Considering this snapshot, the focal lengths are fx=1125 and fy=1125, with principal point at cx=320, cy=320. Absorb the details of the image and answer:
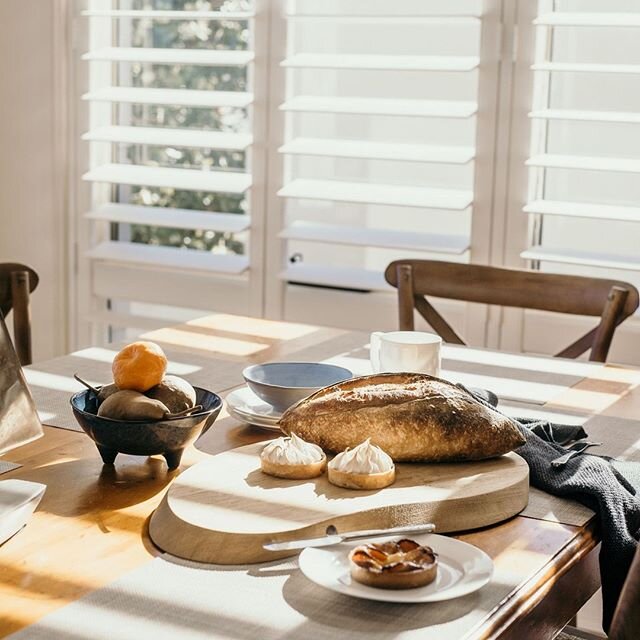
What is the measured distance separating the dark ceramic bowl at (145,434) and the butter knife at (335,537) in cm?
28

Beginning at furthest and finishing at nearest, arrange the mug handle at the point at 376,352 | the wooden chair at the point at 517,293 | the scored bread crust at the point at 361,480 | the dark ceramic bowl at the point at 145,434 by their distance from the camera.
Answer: the wooden chair at the point at 517,293 < the mug handle at the point at 376,352 < the dark ceramic bowl at the point at 145,434 < the scored bread crust at the point at 361,480

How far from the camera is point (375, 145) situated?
299 centimetres

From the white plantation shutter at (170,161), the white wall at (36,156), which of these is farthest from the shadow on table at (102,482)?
the white wall at (36,156)

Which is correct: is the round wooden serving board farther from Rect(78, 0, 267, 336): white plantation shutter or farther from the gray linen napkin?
Rect(78, 0, 267, 336): white plantation shutter

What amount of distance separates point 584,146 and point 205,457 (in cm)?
169

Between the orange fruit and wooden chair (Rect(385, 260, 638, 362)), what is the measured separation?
45.6 inches

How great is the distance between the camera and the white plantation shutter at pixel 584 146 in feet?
8.86

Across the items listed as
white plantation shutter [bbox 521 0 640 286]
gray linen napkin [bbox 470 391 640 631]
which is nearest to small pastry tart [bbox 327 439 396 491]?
gray linen napkin [bbox 470 391 640 631]

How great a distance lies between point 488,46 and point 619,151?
42 cm

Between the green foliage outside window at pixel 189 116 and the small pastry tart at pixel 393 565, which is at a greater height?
the green foliage outside window at pixel 189 116

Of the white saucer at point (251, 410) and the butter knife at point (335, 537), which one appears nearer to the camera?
the butter knife at point (335, 537)

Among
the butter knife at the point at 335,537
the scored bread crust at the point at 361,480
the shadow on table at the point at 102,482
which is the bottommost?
the shadow on table at the point at 102,482

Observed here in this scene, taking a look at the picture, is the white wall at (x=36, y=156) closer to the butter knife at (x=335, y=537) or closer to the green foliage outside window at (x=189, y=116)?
the green foliage outside window at (x=189, y=116)

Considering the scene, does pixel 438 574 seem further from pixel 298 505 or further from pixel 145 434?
pixel 145 434
